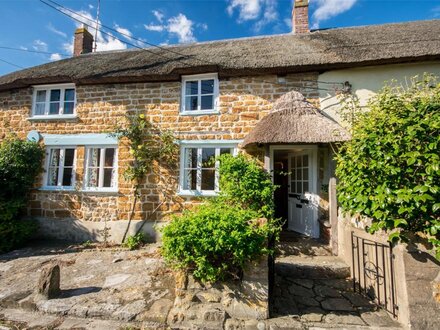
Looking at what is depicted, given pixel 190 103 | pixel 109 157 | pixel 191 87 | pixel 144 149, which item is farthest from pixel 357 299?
pixel 109 157

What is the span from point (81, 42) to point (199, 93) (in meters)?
8.09

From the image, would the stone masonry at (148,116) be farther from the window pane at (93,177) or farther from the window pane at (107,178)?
the window pane at (107,178)

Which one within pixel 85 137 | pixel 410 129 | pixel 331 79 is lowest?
pixel 410 129

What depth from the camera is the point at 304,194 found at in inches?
273

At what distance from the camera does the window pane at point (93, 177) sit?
777 cm

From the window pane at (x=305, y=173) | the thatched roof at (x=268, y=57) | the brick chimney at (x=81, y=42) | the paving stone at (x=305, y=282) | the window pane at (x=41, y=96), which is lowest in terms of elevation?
the paving stone at (x=305, y=282)

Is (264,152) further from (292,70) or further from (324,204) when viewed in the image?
(292,70)

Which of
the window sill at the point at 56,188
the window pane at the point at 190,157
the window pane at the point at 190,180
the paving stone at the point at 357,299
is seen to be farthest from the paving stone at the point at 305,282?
the window sill at the point at 56,188

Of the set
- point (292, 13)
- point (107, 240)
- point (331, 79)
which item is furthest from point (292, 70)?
point (107, 240)

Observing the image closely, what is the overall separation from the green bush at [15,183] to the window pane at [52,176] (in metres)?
0.34

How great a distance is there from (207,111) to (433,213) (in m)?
6.00

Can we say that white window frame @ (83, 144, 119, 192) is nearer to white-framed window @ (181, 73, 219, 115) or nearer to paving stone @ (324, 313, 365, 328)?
white-framed window @ (181, 73, 219, 115)

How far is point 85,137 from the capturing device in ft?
25.5

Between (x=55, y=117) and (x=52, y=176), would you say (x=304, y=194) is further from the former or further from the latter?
(x=55, y=117)
